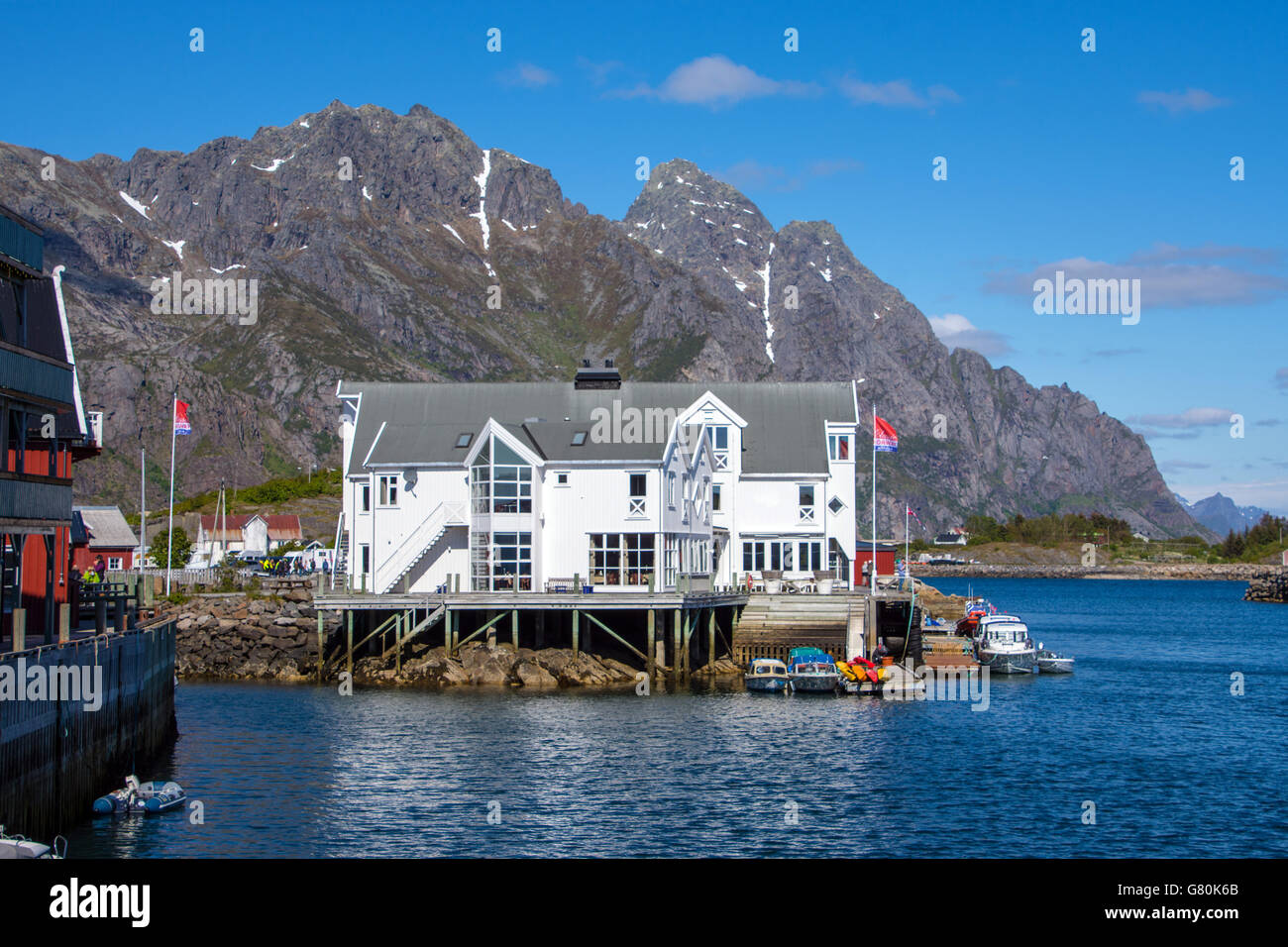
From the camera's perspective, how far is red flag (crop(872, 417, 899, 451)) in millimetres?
65500

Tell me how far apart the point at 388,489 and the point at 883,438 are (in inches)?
1014

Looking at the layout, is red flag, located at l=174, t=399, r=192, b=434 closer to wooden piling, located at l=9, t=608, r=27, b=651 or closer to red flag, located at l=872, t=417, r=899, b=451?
red flag, located at l=872, t=417, r=899, b=451

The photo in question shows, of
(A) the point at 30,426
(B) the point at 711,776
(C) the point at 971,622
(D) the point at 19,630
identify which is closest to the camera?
(D) the point at 19,630

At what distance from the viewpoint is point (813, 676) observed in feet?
182

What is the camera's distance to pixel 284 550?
394ft

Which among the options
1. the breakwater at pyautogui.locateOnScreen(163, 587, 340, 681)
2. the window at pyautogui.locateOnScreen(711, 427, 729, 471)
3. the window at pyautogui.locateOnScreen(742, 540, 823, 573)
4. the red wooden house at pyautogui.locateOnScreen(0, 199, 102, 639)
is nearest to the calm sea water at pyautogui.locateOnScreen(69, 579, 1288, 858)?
the breakwater at pyautogui.locateOnScreen(163, 587, 340, 681)

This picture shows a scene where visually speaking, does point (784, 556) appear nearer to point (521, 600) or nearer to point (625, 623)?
point (625, 623)

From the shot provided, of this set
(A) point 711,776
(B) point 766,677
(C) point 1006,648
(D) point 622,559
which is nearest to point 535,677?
(D) point 622,559

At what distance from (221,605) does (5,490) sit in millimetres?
40225

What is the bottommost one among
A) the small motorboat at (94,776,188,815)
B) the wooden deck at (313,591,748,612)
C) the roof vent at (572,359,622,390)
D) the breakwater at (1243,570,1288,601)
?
the breakwater at (1243,570,1288,601)

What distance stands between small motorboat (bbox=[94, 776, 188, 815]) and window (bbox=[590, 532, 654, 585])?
28776mm

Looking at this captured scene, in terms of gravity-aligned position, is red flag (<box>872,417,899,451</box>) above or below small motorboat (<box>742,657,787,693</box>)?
above
